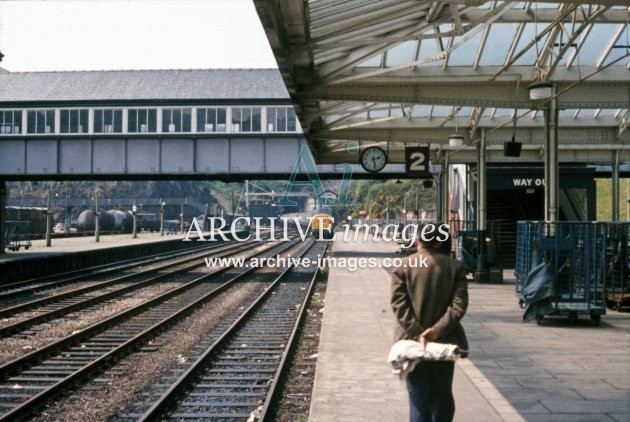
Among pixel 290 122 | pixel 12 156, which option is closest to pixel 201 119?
pixel 290 122

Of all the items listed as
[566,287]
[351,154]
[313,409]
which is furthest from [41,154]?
[313,409]

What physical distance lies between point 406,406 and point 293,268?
22.7 metres

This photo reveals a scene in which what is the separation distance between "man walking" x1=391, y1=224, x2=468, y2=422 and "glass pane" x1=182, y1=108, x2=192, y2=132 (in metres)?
31.2

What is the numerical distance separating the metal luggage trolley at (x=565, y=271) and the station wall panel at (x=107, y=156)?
24875 mm

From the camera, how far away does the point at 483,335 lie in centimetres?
1073

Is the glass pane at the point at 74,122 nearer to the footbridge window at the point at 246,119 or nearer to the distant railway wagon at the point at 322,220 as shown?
the footbridge window at the point at 246,119

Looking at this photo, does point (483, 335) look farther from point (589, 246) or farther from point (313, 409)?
point (313, 409)

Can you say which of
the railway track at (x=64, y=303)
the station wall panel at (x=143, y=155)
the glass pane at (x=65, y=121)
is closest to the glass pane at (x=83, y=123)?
the glass pane at (x=65, y=121)

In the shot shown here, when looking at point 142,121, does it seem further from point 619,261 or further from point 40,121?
point 619,261

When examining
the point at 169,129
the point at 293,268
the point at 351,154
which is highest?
the point at 169,129

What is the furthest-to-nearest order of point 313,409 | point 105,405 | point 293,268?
point 293,268 < point 105,405 < point 313,409

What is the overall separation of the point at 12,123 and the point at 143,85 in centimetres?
743

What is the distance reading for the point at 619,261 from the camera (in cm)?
1362

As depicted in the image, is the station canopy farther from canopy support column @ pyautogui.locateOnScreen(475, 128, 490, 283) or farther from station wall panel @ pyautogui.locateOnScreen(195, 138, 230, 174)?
station wall panel @ pyautogui.locateOnScreen(195, 138, 230, 174)
